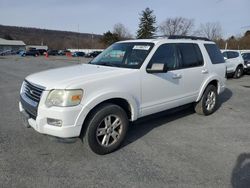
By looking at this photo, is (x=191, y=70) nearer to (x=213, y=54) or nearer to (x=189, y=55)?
(x=189, y=55)

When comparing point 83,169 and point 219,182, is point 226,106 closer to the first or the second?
point 219,182

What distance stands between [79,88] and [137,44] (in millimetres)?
1831

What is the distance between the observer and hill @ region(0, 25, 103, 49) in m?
112

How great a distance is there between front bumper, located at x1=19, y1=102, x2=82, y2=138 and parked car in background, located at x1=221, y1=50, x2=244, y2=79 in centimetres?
1204

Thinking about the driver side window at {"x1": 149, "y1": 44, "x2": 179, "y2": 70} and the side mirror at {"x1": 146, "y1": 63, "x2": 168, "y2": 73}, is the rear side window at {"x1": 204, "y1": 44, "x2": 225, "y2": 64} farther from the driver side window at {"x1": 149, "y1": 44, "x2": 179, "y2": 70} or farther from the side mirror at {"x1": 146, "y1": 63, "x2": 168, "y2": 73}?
the side mirror at {"x1": 146, "y1": 63, "x2": 168, "y2": 73}

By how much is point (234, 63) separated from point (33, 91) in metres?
12.8

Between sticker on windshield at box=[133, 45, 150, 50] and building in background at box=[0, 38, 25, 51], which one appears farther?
building in background at box=[0, 38, 25, 51]

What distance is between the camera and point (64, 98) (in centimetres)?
327

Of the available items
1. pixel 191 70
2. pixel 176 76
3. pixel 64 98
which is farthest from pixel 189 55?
pixel 64 98

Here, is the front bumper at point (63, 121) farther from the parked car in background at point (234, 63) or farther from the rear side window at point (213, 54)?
the parked car in background at point (234, 63)

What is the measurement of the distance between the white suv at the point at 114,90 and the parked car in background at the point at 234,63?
8920 millimetres

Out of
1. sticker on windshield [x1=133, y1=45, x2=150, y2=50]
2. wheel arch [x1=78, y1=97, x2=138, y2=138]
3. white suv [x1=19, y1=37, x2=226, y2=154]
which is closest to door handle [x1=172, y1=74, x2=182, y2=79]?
white suv [x1=19, y1=37, x2=226, y2=154]

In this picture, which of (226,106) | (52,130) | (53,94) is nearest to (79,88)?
(53,94)

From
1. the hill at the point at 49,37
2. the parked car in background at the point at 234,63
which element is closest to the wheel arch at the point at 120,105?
the parked car in background at the point at 234,63
